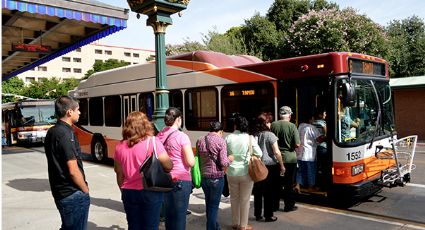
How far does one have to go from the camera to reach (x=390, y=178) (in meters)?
6.46

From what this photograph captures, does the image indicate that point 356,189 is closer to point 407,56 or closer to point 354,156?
point 354,156

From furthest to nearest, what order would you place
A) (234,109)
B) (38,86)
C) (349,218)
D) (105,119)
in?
(38,86) < (105,119) < (234,109) < (349,218)

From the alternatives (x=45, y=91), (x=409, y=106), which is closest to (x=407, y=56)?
(x=409, y=106)

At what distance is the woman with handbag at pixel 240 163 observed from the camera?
495 centimetres

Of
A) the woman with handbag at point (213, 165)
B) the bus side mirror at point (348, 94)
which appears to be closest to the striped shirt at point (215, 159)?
the woman with handbag at point (213, 165)

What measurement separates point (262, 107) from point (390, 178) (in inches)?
102

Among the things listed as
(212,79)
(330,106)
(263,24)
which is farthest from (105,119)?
(263,24)

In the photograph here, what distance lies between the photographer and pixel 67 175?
3.48 m

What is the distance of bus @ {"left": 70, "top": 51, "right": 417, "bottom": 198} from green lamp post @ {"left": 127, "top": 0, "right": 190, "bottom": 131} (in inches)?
42.4

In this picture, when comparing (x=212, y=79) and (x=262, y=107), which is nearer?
(x=262, y=107)

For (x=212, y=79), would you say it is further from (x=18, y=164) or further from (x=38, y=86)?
(x=38, y=86)

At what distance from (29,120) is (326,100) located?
62.5 ft

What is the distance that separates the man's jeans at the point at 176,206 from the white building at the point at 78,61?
273ft

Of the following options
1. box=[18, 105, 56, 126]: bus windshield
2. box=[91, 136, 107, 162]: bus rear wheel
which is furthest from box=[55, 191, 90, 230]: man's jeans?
box=[18, 105, 56, 126]: bus windshield
